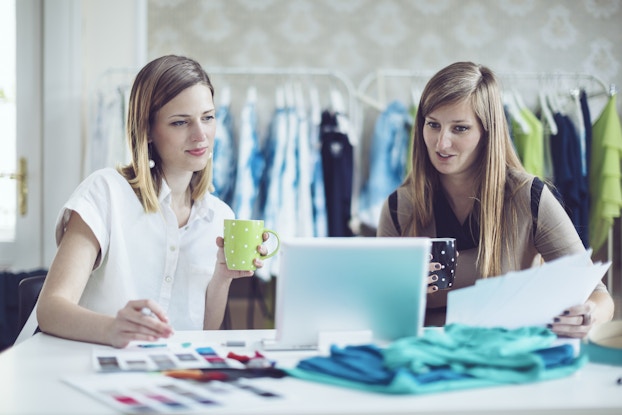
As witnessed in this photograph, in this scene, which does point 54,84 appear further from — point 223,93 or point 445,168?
point 445,168

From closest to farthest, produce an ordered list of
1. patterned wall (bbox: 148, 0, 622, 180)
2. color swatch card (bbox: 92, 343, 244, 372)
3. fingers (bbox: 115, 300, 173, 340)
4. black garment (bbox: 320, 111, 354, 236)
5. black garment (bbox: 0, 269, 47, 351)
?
1. color swatch card (bbox: 92, 343, 244, 372)
2. fingers (bbox: 115, 300, 173, 340)
3. black garment (bbox: 0, 269, 47, 351)
4. black garment (bbox: 320, 111, 354, 236)
5. patterned wall (bbox: 148, 0, 622, 180)

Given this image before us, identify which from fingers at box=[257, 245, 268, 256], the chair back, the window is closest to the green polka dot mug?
fingers at box=[257, 245, 268, 256]

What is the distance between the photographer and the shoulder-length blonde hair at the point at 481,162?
6.02 feet

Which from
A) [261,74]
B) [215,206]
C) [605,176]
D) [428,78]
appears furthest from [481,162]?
[261,74]

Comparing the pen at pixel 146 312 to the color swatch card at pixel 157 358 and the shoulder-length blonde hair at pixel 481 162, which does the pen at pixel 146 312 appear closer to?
the color swatch card at pixel 157 358

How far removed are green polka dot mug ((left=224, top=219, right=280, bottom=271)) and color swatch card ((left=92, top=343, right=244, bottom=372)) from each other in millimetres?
214

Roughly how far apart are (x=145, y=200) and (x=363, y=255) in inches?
27.6

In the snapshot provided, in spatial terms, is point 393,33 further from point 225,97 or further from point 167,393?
point 167,393

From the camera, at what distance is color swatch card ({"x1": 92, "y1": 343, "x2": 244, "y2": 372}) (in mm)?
1090

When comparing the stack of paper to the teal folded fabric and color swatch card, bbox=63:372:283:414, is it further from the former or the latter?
color swatch card, bbox=63:372:283:414

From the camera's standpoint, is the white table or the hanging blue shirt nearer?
the white table

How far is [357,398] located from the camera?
37.1 inches

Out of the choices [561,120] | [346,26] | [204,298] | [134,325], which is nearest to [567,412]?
[134,325]

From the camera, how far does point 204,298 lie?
1738 millimetres
